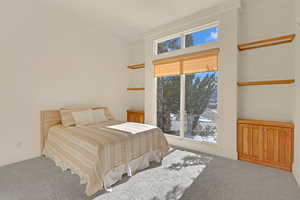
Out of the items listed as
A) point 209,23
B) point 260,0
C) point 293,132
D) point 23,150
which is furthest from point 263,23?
point 23,150

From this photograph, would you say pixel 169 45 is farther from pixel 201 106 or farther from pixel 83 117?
pixel 83 117

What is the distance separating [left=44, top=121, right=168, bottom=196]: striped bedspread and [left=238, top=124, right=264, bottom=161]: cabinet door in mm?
1453

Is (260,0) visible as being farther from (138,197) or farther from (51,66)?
(51,66)

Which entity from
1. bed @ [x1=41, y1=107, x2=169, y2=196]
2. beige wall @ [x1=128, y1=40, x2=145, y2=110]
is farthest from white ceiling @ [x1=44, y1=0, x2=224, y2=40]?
bed @ [x1=41, y1=107, x2=169, y2=196]

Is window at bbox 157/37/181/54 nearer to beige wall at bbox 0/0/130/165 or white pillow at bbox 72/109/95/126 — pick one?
beige wall at bbox 0/0/130/165

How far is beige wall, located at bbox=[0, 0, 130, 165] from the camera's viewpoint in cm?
256

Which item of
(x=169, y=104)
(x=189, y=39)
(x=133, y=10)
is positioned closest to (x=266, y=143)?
(x=169, y=104)

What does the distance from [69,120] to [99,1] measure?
246 centimetres

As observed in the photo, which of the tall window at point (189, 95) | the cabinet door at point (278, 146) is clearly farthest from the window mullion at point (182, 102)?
the cabinet door at point (278, 146)

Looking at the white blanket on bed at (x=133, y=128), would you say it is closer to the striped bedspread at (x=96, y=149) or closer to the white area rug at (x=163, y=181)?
the striped bedspread at (x=96, y=149)

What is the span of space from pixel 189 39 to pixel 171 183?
121 inches

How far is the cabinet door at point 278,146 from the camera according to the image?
2301 millimetres

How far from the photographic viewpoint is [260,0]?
2670 millimetres

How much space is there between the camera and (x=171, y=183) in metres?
2.00
